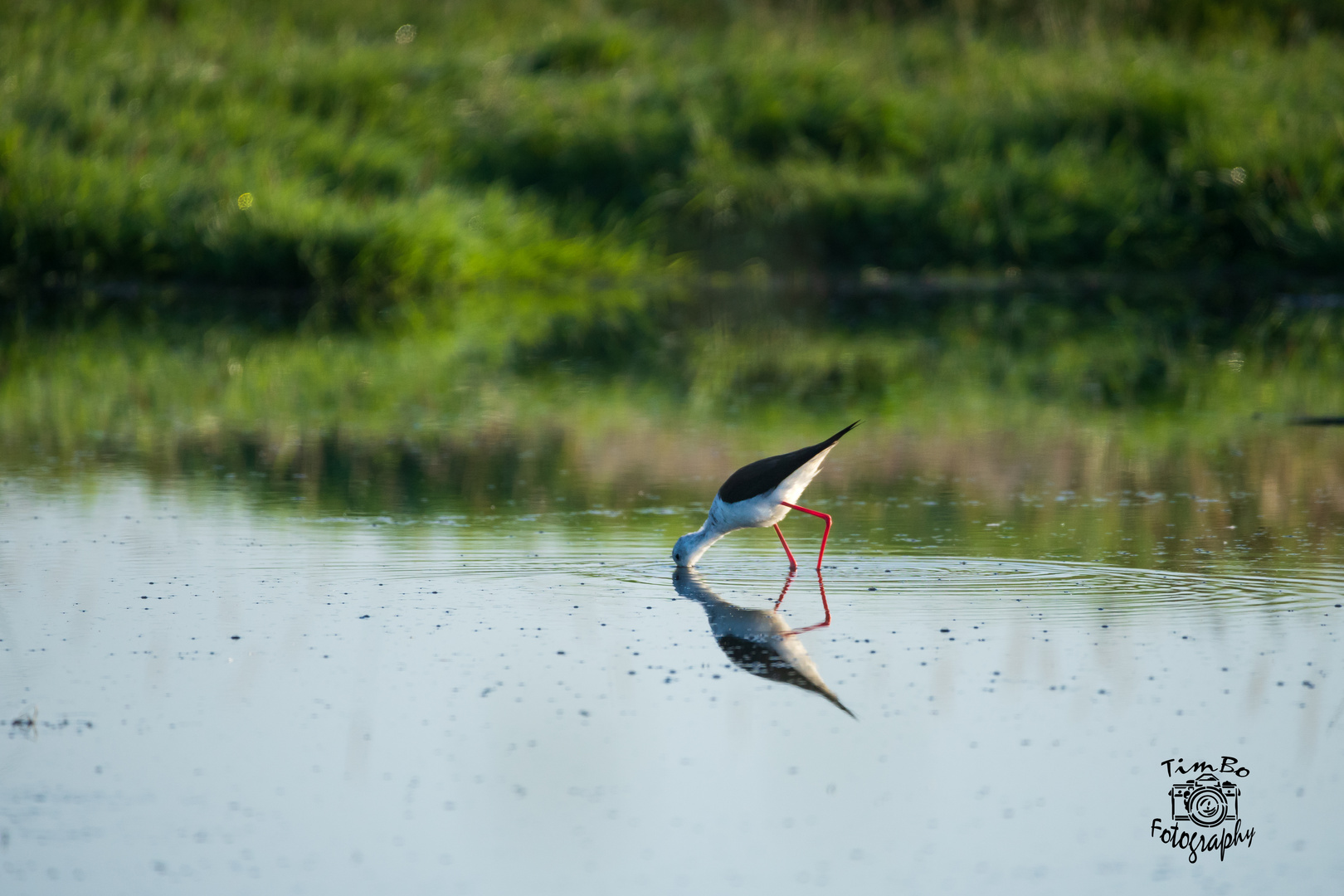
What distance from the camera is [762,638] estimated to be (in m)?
4.69

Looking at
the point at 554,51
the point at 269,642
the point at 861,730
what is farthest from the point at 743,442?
the point at 554,51

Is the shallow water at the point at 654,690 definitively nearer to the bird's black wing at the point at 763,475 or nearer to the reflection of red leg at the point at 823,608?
the reflection of red leg at the point at 823,608

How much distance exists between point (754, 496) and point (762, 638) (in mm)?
840

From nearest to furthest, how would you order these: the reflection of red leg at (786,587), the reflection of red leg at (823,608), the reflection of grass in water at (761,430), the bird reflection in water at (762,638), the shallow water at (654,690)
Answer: the shallow water at (654,690) < the bird reflection in water at (762,638) < the reflection of red leg at (823,608) < the reflection of red leg at (786,587) < the reflection of grass in water at (761,430)

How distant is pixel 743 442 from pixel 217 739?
427 cm

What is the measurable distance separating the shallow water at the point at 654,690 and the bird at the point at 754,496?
12 cm

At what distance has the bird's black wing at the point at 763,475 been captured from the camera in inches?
213

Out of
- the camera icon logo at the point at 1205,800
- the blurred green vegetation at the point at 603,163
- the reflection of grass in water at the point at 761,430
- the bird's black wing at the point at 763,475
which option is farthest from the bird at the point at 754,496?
the blurred green vegetation at the point at 603,163

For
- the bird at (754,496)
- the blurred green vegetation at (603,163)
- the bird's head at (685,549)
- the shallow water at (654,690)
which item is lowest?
the shallow water at (654,690)

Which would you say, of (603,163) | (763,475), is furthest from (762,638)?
(603,163)

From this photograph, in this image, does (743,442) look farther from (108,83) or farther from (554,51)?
(554,51)

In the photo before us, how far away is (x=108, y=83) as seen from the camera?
16656 millimetres

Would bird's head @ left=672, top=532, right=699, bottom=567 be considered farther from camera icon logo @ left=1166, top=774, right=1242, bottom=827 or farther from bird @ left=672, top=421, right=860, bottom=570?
camera icon logo @ left=1166, top=774, right=1242, bottom=827

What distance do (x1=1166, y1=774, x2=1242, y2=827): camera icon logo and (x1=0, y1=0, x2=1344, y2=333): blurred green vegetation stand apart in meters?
9.57
